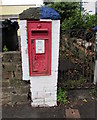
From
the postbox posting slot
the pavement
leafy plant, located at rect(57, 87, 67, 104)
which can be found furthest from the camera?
leafy plant, located at rect(57, 87, 67, 104)

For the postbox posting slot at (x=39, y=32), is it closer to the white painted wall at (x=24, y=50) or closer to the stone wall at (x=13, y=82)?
the white painted wall at (x=24, y=50)

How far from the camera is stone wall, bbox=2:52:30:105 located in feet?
9.21

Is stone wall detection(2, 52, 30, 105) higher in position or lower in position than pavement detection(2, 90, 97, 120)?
higher

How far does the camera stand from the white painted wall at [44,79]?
248cm

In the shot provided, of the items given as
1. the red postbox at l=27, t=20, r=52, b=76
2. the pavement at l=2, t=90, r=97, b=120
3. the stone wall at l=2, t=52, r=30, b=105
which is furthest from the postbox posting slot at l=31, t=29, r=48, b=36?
the pavement at l=2, t=90, r=97, b=120

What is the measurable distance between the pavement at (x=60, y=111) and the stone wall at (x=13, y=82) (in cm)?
15

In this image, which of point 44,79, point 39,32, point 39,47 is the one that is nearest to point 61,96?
point 44,79

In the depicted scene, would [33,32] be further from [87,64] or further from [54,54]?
[87,64]

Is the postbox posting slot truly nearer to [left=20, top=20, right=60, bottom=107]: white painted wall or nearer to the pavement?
[left=20, top=20, right=60, bottom=107]: white painted wall

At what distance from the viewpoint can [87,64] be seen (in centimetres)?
380

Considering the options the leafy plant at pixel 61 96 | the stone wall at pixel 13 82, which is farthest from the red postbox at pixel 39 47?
the leafy plant at pixel 61 96

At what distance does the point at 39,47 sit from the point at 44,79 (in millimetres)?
590

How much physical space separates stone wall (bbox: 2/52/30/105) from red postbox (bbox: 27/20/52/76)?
0.35m

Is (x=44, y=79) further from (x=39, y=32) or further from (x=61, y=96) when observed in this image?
(x=39, y=32)
